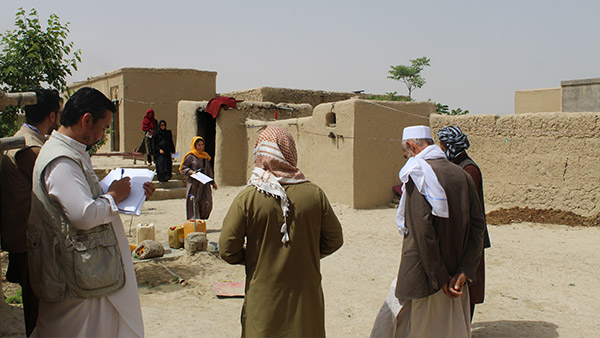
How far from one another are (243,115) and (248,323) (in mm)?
10757

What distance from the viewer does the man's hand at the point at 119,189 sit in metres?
2.21

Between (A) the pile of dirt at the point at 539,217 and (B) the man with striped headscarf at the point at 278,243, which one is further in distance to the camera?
(A) the pile of dirt at the point at 539,217

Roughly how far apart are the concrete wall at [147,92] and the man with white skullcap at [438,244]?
49.4ft

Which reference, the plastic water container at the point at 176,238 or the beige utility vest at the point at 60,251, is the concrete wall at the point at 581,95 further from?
the beige utility vest at the point at 60,251

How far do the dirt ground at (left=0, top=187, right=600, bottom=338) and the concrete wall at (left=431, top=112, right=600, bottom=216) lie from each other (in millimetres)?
439

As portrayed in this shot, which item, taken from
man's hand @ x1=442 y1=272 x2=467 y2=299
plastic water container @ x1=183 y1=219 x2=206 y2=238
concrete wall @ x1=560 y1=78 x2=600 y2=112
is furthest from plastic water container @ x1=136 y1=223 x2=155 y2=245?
concrete wall @ x1=560 y1=78 x2=600 y2=112

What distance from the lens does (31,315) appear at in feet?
8.28

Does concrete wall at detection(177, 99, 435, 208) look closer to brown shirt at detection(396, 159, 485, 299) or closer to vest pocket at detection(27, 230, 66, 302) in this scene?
brown shirt at detection(396, 159, 485, 299)

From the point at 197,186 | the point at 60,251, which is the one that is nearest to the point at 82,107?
the point at 60,251

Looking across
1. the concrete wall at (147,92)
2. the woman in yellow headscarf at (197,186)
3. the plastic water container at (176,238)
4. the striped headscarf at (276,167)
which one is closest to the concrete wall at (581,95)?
the woman in yellow headscarf at (197,186)

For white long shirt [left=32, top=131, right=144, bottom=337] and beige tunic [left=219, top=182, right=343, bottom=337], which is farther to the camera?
beige tunic [left=219, top=182, right=343, bottom=337]

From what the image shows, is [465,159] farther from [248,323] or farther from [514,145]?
[514,145]

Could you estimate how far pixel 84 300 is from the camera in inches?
83.0

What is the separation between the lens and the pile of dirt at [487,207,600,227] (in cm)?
749
